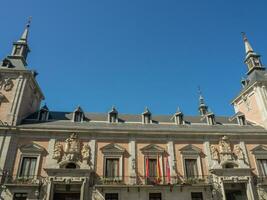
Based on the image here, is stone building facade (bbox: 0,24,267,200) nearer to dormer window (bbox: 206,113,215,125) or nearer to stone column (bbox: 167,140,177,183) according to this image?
stone column (bbox: 167,140,177,183)

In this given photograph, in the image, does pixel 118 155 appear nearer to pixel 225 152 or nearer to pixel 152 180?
pixel 152 180

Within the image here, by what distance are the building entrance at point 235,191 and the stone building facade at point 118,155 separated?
93 mm

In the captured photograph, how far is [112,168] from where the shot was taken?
2319cm

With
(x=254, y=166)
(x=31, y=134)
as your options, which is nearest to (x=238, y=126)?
(x=254, y=166)

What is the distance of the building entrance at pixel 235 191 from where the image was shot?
23.4 metres

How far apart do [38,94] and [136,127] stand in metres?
14.8

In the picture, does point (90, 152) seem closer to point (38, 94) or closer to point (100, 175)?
point (100, 175)

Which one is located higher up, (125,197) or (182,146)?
(182,146)

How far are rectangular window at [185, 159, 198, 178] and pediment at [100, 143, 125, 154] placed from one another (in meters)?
6.65

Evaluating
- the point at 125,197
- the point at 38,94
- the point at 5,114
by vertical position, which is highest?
the point at 38,94

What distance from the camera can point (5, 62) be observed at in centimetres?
2812

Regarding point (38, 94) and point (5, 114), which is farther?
point (38, 94)

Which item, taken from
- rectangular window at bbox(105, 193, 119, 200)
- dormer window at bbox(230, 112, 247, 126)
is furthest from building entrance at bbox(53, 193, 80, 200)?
dormer window at bbox(230, 112, 247, 126)

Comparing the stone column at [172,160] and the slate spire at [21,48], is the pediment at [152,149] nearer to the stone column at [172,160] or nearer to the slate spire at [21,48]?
the stone column at [172,160]
